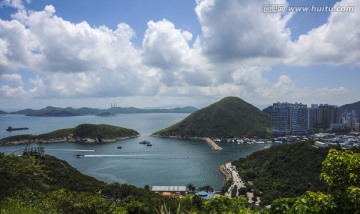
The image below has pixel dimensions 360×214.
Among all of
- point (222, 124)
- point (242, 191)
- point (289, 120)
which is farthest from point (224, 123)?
point (242, 191)

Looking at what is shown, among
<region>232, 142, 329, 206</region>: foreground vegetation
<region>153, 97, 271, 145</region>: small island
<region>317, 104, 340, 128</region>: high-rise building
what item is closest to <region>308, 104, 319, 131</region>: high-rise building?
<region>317, 104, 340, 128</region>: high-rise building

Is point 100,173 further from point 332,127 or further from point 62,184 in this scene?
point 332,127

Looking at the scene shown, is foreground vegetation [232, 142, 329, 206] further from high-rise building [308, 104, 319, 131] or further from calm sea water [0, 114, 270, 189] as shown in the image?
high-rise building [308, 104, 319, 131]

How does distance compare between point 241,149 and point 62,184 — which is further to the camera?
point 241,149

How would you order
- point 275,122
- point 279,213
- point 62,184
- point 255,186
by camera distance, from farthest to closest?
point 275,122
point 255,186
point 62,184
point 279,213

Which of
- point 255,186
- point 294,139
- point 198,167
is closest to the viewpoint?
point 255,186

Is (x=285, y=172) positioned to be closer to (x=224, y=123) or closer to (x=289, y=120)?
(x=289, y=120)

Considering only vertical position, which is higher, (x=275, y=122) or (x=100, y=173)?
(x=275, y=122)

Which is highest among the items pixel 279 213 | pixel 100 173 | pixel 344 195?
pixel 344 195

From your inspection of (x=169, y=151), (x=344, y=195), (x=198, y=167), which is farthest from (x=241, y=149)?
(x=344, y=195)
